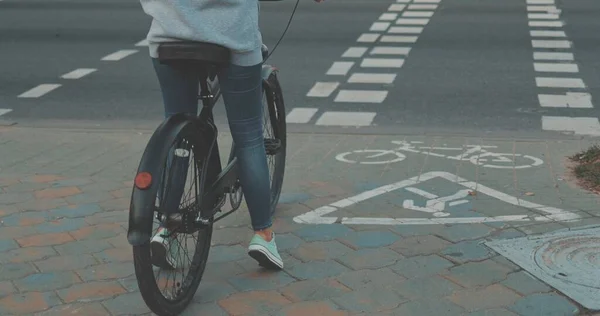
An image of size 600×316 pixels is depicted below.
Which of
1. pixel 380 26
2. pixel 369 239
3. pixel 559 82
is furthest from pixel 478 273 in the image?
pixel 380 26

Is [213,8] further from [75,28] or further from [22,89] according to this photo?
[75,28]

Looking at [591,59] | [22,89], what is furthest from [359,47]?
[22,89]

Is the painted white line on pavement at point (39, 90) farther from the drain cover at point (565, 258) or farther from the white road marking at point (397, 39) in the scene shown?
the drain cover at point (565, 258)

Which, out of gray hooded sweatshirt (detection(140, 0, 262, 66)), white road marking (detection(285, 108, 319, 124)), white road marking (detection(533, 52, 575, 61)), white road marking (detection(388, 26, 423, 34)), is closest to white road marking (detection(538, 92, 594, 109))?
white road marking (detection(533, 52, 575, 61))

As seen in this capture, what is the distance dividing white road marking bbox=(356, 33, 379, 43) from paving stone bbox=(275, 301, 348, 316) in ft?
32.8

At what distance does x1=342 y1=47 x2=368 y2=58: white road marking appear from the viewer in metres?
12.7

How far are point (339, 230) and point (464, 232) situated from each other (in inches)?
25.5

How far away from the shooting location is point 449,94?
10094 millimetres

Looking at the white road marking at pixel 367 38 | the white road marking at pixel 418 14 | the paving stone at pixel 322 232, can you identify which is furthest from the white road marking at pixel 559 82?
the paving stone at pixel 322 232

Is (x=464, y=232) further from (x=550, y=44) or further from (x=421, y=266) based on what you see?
(x=550, y=44)

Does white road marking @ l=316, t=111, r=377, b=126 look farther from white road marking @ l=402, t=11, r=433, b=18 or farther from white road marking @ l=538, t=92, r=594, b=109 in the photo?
white road marking @ l=402, t=11, r=433, b=18

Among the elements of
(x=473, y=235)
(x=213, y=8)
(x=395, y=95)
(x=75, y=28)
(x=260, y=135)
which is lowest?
(x=75, y=28)

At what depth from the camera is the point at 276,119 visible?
213 inches

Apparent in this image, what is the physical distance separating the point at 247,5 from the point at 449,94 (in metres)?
6.32
